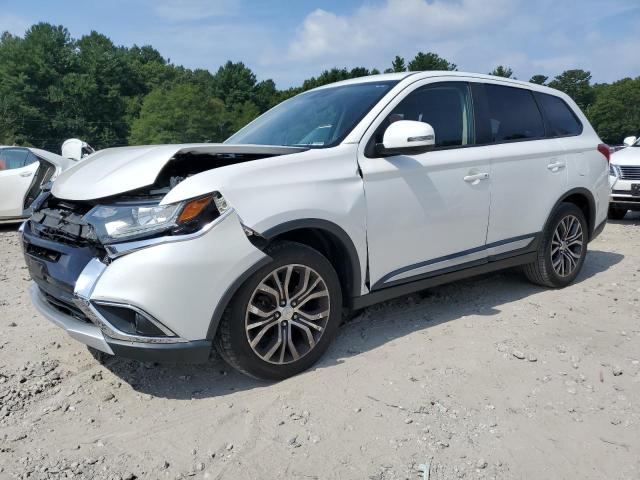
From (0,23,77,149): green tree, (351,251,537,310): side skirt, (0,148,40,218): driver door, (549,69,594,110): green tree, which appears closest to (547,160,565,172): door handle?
(351,251,537,310): side skirt

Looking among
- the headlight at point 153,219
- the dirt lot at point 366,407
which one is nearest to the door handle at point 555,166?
the dirt lot at point 366,407

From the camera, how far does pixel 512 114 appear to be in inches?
179

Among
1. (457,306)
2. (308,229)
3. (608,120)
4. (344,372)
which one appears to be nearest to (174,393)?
(344,372)

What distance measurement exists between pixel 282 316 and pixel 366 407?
0.68 m

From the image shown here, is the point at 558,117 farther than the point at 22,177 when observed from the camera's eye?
No

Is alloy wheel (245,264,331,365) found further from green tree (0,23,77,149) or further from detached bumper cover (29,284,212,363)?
green tree (0,23,77,149)

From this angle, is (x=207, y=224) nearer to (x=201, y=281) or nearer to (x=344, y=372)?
(x=201, y=281)

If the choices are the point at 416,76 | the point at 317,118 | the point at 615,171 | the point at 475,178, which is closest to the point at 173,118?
the point at 615,171

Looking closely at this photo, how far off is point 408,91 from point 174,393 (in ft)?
8.04

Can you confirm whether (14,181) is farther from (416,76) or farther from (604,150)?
(604,150)

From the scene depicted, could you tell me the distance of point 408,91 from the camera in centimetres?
381

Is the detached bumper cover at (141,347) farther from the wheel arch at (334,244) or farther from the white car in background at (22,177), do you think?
the white car in background at (22,177)

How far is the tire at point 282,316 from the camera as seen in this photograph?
9.82 feet

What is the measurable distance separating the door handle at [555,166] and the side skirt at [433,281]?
2.35 ft
